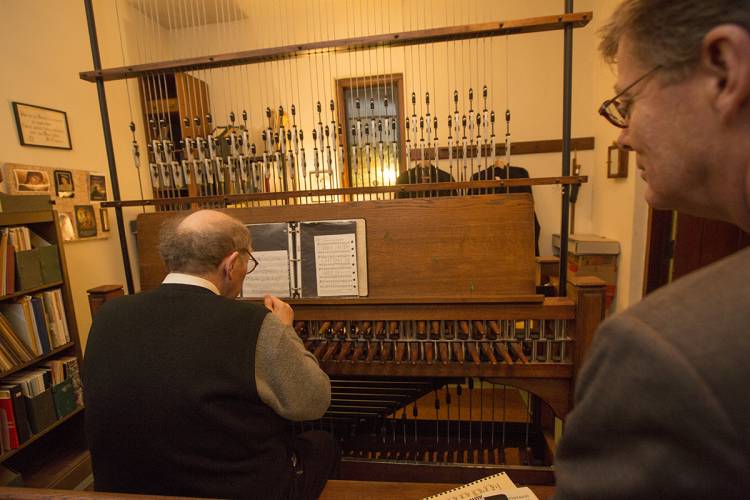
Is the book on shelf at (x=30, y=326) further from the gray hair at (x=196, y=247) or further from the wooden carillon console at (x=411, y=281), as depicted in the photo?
the gray hair at (x=196, y=247)

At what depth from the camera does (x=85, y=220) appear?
2.96 m

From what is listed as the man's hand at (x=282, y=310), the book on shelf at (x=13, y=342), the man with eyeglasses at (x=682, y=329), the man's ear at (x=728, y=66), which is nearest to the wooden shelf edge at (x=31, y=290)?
the book on shelf at (x=13, y=342)

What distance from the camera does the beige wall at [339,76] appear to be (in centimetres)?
283

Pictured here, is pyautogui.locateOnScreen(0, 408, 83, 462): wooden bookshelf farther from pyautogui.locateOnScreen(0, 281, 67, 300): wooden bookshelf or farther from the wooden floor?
the wooden floor

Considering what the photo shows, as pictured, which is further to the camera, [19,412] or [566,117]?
[19,412]

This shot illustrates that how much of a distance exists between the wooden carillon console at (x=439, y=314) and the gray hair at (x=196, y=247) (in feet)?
1.59

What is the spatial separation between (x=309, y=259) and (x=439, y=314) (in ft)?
1.97

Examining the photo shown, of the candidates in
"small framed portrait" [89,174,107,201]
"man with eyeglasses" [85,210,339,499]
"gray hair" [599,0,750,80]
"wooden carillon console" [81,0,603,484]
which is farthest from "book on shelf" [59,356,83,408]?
"gray hair" [599,0,750,80]

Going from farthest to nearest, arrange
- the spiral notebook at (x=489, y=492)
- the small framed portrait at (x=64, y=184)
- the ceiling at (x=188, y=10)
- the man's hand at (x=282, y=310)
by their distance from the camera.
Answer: the ceiling at (x=188, y=10), the small framed portrait at (x=64, y=184), the man's hand at (x=282, y=310), the spiral notebook at (x=489, y=492)

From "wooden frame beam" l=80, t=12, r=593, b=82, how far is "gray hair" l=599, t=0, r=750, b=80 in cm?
110

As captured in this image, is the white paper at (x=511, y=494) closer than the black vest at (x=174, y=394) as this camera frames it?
No

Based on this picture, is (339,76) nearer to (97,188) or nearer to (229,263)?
(97,188)

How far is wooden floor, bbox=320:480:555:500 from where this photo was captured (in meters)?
1.39

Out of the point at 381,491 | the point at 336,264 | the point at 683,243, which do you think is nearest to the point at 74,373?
the point at 336,264
